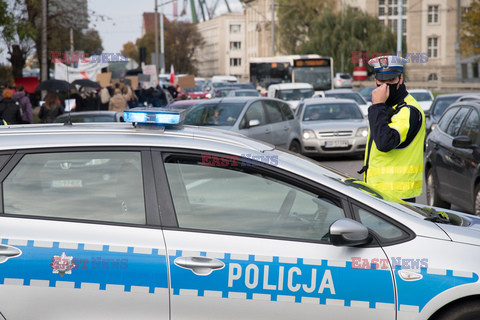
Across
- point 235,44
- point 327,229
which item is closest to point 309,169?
point 327,229

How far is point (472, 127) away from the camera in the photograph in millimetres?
8477

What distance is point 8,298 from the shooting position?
11.3 feet

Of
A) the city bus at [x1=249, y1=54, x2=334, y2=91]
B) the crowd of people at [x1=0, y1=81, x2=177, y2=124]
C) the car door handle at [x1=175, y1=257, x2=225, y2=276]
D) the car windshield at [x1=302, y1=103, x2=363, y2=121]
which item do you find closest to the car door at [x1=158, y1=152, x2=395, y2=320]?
the car door handle at [x1=175, y1=257, x2=225, y2=276]

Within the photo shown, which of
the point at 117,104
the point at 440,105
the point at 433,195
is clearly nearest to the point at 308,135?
the point at 440,105

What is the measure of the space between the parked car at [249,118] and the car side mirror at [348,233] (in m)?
9.46

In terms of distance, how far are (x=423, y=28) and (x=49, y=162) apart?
80519 millimetres

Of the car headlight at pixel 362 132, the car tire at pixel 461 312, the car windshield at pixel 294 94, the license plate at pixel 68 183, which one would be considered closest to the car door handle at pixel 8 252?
the license plate at pixel 68 183

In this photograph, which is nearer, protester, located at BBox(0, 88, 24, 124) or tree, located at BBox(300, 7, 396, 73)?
protester, located at BBox(0, 88, 24, 124)

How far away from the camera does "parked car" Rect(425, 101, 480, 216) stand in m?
8.01

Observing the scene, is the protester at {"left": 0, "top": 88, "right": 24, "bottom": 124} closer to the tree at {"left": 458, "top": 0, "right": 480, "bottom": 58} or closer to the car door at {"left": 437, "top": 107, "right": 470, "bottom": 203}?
the car door at {"left": 437, "top": 107, "right": 470, "bottom": 203}

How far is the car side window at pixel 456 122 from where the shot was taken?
8969mm

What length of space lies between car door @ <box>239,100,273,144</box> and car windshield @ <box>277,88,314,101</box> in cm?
1424

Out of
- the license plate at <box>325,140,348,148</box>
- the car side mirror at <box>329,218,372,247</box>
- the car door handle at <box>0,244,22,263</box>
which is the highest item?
the car side mirror at <box>329,218,372,247</box>

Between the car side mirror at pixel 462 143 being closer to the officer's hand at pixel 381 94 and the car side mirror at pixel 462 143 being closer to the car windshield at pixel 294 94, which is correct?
the officer's hand at pixel 381 94
